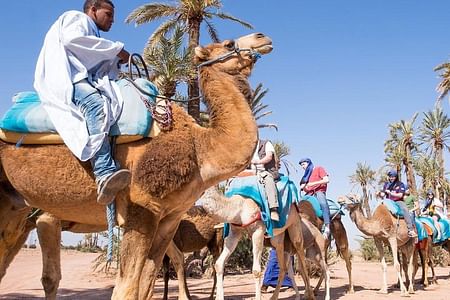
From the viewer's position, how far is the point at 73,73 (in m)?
3.96

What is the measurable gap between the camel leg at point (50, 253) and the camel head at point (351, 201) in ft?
32.0

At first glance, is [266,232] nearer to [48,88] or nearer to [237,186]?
[237,186]

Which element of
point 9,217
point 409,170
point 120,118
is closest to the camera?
point 120,118

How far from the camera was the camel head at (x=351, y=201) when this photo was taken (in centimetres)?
1375

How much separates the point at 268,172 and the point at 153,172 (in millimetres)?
Answer: 5615

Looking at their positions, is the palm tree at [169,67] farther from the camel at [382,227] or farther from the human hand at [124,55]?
the human hand at [124,55]

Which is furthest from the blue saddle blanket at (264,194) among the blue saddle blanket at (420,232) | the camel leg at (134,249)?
the blue saddle blanket at (420,232)

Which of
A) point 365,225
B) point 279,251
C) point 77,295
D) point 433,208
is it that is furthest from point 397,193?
point 77,295

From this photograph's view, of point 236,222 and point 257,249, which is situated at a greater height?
point 236,222

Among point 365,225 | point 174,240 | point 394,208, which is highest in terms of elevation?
point 394,208

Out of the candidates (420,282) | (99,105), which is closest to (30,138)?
(99,105)

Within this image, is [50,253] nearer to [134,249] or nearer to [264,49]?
[134,249]

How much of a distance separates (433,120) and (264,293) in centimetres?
3534

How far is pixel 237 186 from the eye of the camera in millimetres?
9094
